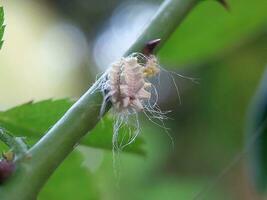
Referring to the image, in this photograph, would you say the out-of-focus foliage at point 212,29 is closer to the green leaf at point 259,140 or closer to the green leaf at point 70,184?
the green leaf at point 259,140

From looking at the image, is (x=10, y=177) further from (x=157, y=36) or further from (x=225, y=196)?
(x=225, y=196)

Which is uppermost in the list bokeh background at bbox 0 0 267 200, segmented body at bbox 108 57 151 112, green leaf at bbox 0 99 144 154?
segmented body at bbox 108 57 151 112

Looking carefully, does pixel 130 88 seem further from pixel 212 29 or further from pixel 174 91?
pixel 174 91

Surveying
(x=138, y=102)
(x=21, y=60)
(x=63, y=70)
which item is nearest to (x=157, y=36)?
(x=138, y=102)

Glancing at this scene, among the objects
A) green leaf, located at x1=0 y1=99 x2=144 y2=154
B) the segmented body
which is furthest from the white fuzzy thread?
green leaf, located at x1=0 y1=99 x2=144 y2=154

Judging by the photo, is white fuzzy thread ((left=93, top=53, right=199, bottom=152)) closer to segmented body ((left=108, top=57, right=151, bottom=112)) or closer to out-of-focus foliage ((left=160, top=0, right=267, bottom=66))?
segmented body ((left=108, top=57, right=151, bottom=112))

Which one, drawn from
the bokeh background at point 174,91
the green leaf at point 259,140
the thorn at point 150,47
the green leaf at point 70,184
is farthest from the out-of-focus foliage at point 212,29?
the thorn at point 150,47

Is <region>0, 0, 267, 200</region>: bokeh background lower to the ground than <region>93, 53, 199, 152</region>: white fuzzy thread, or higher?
lower
